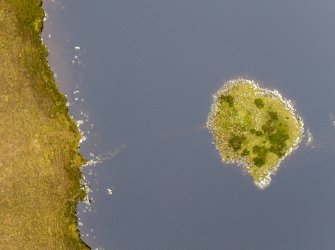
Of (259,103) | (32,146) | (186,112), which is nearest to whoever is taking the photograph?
(32,146)

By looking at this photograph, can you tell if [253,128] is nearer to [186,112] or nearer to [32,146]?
[186,112]

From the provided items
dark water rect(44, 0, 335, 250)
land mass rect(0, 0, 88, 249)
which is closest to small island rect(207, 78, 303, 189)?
dark water rect(44, 0, 335, 250)

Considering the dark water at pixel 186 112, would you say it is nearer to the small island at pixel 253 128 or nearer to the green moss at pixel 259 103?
the small island at pixel 253 128

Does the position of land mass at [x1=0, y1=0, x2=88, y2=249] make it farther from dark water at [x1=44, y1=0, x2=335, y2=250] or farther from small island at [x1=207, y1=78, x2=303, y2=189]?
small island at [x1=207, y1=78, x2=303, y2=189]

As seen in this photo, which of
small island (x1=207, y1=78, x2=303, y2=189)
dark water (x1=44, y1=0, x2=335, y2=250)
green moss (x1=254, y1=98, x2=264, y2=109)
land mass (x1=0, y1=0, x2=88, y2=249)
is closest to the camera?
land mass (x1=0, y1=0, x2=88, y2=249)

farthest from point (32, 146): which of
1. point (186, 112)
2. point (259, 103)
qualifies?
point (259, 103)

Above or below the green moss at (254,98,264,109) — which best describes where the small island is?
below

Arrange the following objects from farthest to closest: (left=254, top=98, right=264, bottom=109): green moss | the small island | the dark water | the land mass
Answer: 1. (left=254, top=98, right=264, bottom=109): green moss
2. the small island
3. the dark water
4. the land mass

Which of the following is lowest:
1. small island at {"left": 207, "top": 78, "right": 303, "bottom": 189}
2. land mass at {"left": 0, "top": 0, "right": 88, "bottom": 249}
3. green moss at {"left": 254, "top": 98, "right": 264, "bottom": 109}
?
land mass at {"left": 0, "top": 0, "right": 88, "bottom": 249}
